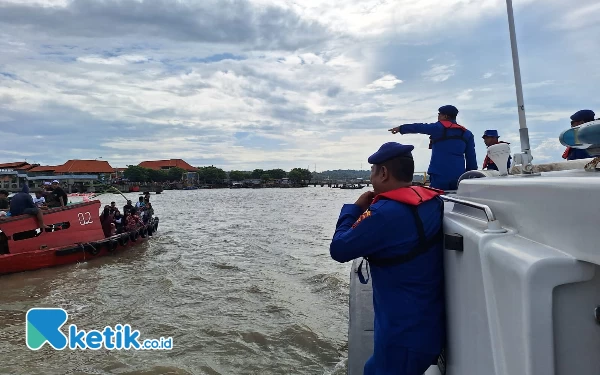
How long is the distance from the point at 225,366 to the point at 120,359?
Answer: 164 centimetres

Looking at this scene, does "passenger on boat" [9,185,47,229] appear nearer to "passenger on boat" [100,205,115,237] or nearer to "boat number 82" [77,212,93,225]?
"boat number 82" [77,212,93,225]

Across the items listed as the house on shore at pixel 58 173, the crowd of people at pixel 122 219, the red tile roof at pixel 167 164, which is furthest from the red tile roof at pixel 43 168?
the crowd of people at pixel 122 219

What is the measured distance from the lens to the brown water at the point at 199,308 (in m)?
6.19

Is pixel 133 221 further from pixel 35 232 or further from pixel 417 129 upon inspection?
pixel 417 129

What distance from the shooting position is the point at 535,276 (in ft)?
3.72

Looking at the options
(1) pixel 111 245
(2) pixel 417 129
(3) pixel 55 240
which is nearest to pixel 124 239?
(1) pixel 111 245

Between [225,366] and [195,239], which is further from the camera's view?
[195,239]

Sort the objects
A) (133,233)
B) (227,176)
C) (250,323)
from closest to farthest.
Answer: (250,323) < (133,233) < (227,176)

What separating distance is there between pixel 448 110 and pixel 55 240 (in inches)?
516

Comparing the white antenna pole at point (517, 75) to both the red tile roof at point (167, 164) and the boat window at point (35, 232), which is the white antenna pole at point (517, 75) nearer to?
the boat window at point (35, 232)

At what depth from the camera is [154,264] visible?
14.1 metres

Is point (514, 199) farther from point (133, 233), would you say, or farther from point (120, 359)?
point (133, 233)

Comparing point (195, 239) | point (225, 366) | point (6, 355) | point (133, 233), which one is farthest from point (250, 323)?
point (195, 239)

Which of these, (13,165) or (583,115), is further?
(13,165)
